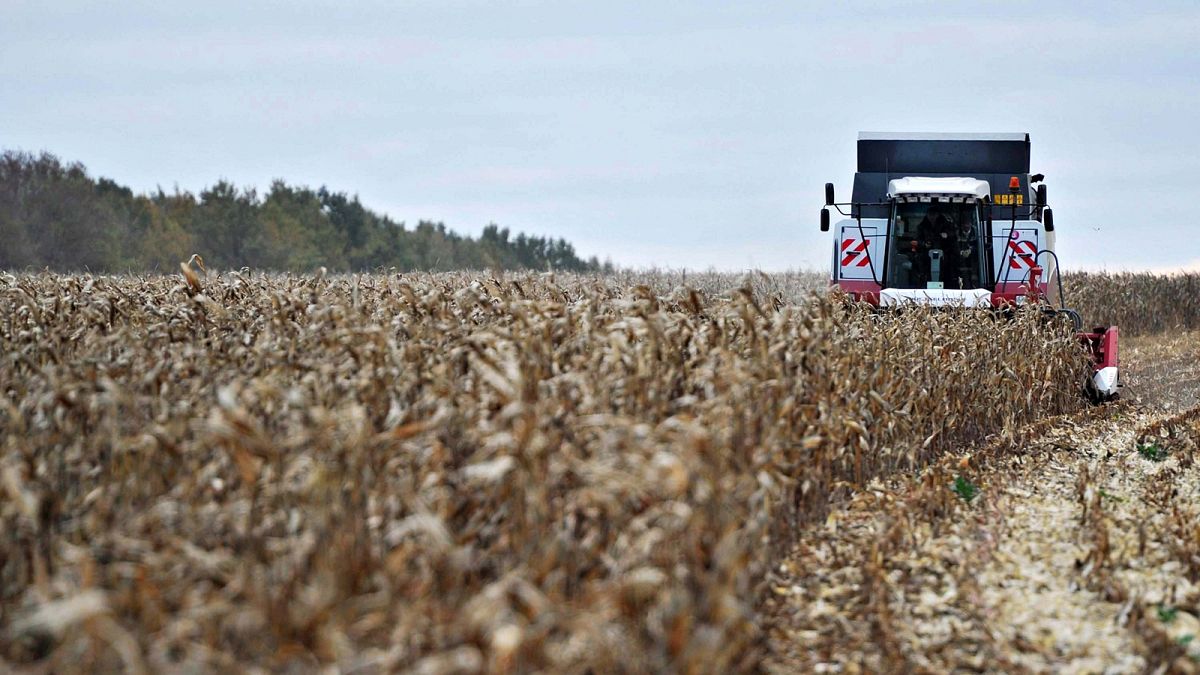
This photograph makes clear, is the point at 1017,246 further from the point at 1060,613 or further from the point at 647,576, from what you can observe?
the point at 647,576

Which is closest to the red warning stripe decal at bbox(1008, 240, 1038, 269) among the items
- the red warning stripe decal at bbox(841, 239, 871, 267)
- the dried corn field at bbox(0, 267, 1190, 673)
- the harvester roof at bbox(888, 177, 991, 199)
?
the harvester roof at bbox(888, 177, 991, 199)

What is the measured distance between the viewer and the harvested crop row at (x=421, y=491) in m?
3.36

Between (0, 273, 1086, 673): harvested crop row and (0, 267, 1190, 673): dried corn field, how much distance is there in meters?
0.01

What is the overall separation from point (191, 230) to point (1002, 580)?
2067 inches

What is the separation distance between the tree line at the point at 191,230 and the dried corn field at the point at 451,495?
28567 mm

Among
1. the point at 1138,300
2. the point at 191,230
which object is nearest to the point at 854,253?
the point at 1138,300

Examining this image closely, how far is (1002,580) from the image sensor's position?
568 cm

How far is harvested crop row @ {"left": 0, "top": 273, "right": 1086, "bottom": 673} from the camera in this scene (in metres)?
3.36

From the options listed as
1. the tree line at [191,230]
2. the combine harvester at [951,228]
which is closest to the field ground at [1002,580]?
the combine harvester at [951,228]

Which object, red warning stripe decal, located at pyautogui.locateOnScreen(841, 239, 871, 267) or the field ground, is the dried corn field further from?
red warning stripe decal, located at pyautogui.locateOnScreen(841, 239, 871, 267)

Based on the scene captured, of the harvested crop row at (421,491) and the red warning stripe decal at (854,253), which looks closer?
the harvested crop row at (421,491)

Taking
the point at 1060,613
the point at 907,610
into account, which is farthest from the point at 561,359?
the point at 1060,613

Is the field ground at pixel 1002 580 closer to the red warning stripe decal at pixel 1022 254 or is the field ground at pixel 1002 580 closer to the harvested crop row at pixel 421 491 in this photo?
the harvested crop row at pixel 421 491

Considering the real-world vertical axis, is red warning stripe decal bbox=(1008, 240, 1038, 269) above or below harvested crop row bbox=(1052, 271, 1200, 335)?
above
